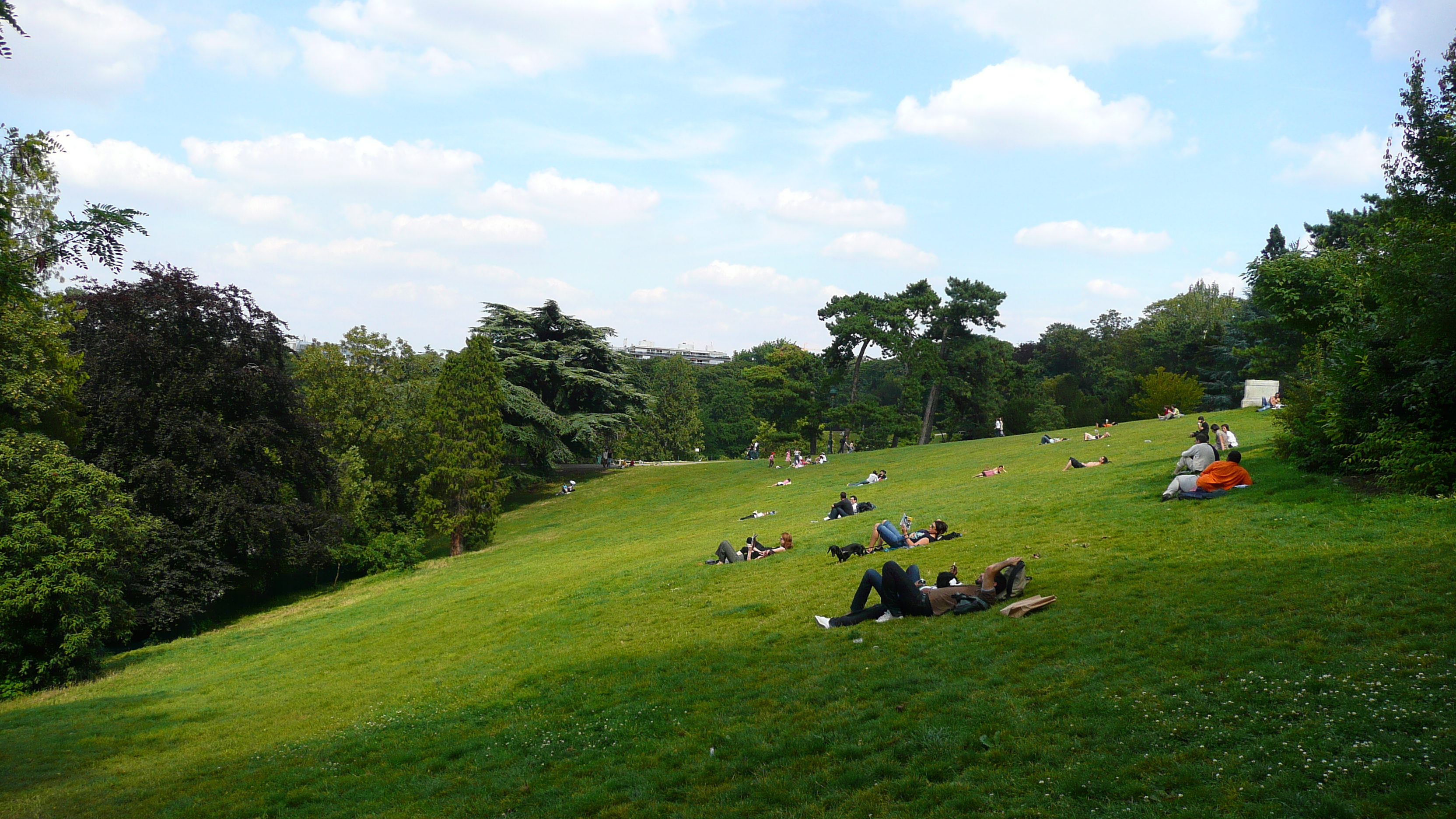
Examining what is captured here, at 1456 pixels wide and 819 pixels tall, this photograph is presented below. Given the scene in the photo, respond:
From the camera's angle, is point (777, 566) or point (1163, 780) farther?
point (777, 566)

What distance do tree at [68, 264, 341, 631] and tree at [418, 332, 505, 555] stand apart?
4654mm

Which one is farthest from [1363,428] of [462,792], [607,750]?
[462,792]

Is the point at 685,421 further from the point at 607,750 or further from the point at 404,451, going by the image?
the point at 607,750

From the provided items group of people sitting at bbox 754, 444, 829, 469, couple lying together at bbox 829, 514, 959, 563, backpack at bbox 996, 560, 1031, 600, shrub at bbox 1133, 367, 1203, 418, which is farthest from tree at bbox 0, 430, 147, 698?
shrub at bbox 1133, 367, 1203, 418

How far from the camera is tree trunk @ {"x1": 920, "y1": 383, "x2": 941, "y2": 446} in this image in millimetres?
63094

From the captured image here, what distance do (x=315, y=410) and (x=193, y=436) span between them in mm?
10559

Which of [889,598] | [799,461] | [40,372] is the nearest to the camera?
[889,598]

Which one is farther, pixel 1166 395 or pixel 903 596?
pixel 1166 395

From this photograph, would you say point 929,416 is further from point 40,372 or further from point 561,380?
point 40,372

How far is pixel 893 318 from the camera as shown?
59.3 meters

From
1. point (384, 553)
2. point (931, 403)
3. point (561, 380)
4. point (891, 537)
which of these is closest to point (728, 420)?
point (931, 403)

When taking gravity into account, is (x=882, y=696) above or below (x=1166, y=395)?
below

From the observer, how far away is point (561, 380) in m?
51.2

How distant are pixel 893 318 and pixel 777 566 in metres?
44.7
